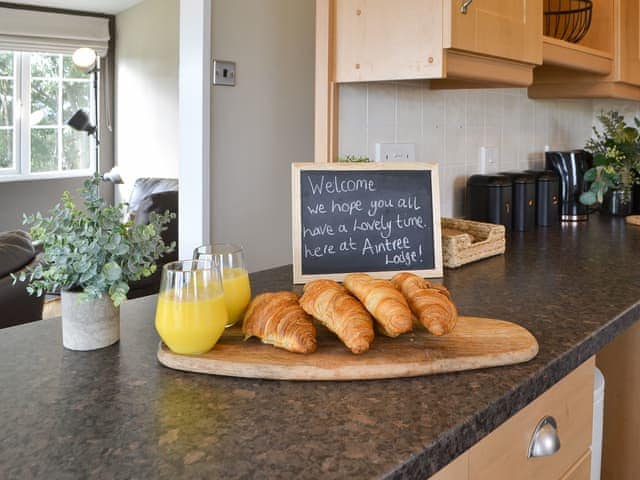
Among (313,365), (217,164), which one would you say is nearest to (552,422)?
(313,365)

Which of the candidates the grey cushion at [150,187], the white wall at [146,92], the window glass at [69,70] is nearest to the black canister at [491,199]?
the grey cushion at [150,187]

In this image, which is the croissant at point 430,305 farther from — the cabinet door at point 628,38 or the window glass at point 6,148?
the window glass at point 6,148

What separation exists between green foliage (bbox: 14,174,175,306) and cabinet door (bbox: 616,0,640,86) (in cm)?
207

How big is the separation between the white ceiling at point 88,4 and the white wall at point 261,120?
416 cm

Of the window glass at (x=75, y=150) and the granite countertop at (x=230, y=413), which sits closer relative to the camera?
the granite countertop at (x=230, y=413)

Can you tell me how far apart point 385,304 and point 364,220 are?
469mm

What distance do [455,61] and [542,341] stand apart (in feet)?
2.63

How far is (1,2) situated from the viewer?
5.84 metres

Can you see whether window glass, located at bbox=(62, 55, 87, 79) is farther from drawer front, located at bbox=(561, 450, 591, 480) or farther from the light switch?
drawer front, located at bbox=(561, 450, 591, 480)

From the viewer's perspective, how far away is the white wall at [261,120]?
2160 millimetres

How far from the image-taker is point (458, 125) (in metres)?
2.35

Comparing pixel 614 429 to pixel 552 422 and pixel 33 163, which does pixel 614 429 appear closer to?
pixel 552 422

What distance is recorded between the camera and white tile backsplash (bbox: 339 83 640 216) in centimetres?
199

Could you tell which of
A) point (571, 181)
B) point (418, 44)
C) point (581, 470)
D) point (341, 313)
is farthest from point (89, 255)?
point (571, 181)
